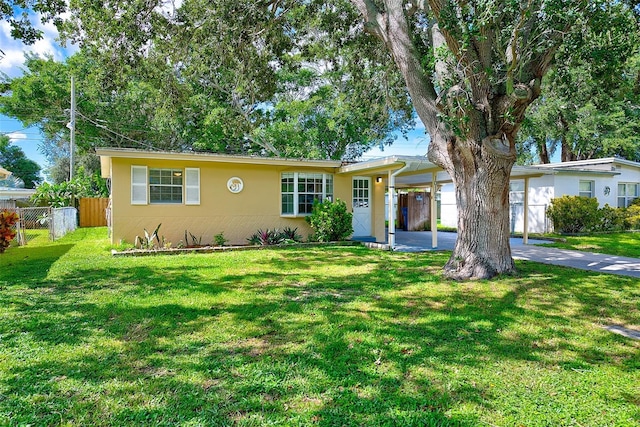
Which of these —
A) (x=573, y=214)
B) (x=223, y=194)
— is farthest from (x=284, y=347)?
(x=573, y=214)

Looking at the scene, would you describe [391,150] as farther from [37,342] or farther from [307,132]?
[37,342]

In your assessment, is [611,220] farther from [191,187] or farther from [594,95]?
[191,187]

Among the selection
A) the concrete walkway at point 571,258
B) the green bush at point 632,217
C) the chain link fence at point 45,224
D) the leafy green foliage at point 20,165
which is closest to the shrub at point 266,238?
the concrete walkway at point 571,258

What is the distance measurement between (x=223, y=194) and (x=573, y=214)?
43.2 feet

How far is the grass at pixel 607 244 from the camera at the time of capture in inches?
394

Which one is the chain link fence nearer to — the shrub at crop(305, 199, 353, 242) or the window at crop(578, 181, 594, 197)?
the shrub at crop(305, 199, 353, 242)

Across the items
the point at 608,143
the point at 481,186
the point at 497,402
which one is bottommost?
the point at 497,402

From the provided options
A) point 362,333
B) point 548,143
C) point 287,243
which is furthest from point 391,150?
point 362,333

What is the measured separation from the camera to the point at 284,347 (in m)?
3.65

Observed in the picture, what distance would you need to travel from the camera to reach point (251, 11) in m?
8.50

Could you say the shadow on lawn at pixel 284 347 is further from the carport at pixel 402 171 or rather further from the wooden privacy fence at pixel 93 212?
the wooden privacy fence at pixel 93 212

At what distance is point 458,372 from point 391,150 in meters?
22.9

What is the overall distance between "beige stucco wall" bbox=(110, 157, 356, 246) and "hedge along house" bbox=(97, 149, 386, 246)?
25 millimetres

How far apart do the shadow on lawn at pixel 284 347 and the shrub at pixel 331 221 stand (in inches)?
202
